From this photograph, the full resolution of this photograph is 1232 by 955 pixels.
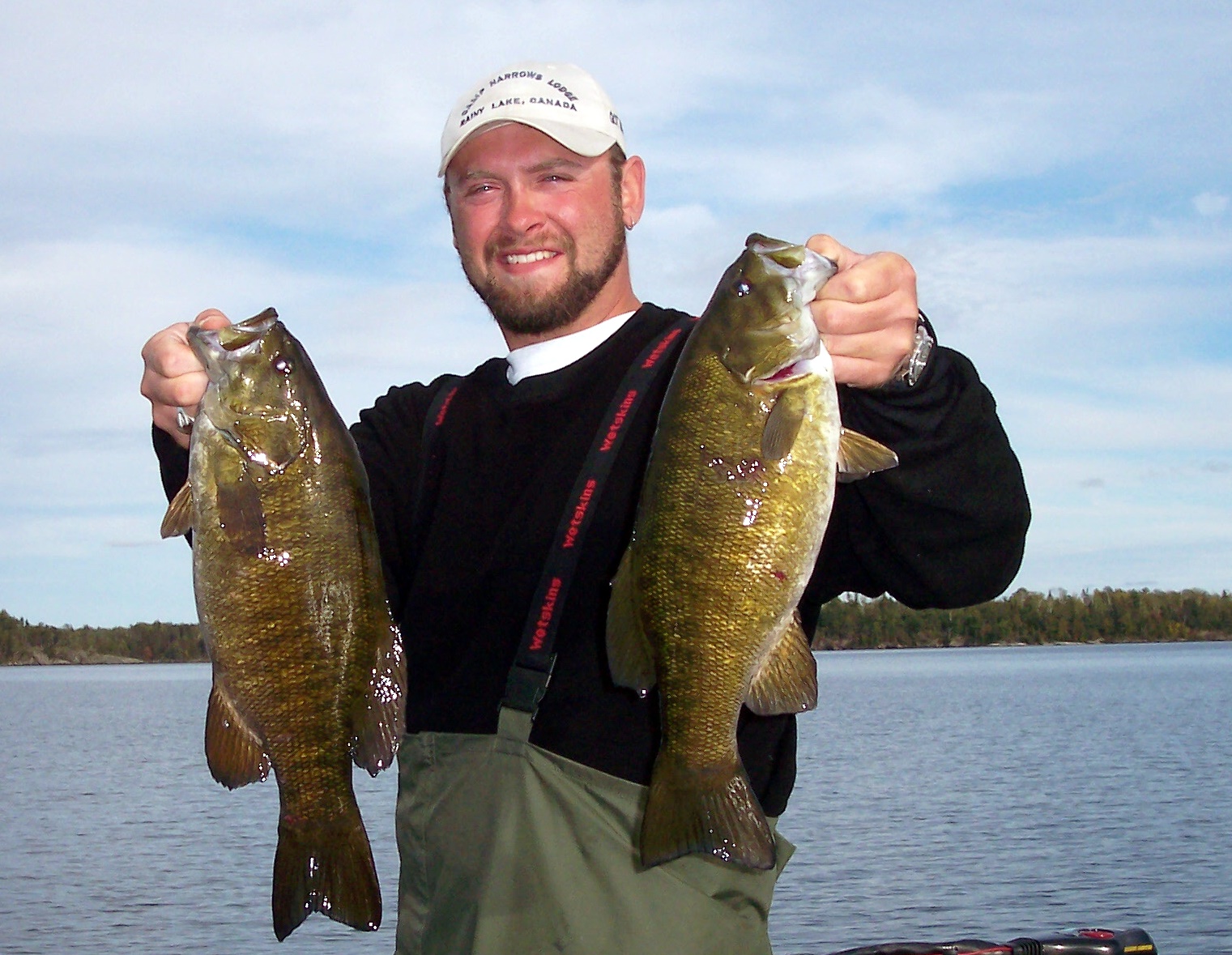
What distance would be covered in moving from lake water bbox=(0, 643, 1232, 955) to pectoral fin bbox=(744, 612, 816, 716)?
1298 centimetres

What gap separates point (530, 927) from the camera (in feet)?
10.4

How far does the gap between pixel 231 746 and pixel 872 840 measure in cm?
1949

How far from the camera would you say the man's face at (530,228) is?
13.1 feet

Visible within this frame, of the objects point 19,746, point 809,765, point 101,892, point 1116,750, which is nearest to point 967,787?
point 809,765

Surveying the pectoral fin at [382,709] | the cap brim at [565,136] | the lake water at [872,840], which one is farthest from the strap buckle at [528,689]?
the lake water at [872,840]

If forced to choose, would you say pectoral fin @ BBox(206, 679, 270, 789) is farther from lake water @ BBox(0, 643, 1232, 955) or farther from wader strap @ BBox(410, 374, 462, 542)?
lake water @ BBox(0, 643, 1232, 955)

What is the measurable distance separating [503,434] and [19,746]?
146 ft

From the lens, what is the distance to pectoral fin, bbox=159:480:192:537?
316 centimetres

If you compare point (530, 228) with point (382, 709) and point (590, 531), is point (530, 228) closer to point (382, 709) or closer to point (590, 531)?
point (590, 531)

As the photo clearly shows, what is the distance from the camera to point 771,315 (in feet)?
9.02

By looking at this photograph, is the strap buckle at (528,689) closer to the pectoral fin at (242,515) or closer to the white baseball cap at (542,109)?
the pectoral fin at (242,515)

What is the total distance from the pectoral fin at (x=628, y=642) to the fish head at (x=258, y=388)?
3.01 ft

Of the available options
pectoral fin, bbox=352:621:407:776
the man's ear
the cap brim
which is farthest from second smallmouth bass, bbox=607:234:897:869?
the man's ear

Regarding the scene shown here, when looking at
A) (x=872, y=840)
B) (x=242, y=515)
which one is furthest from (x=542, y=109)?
(x=872, y=840)
